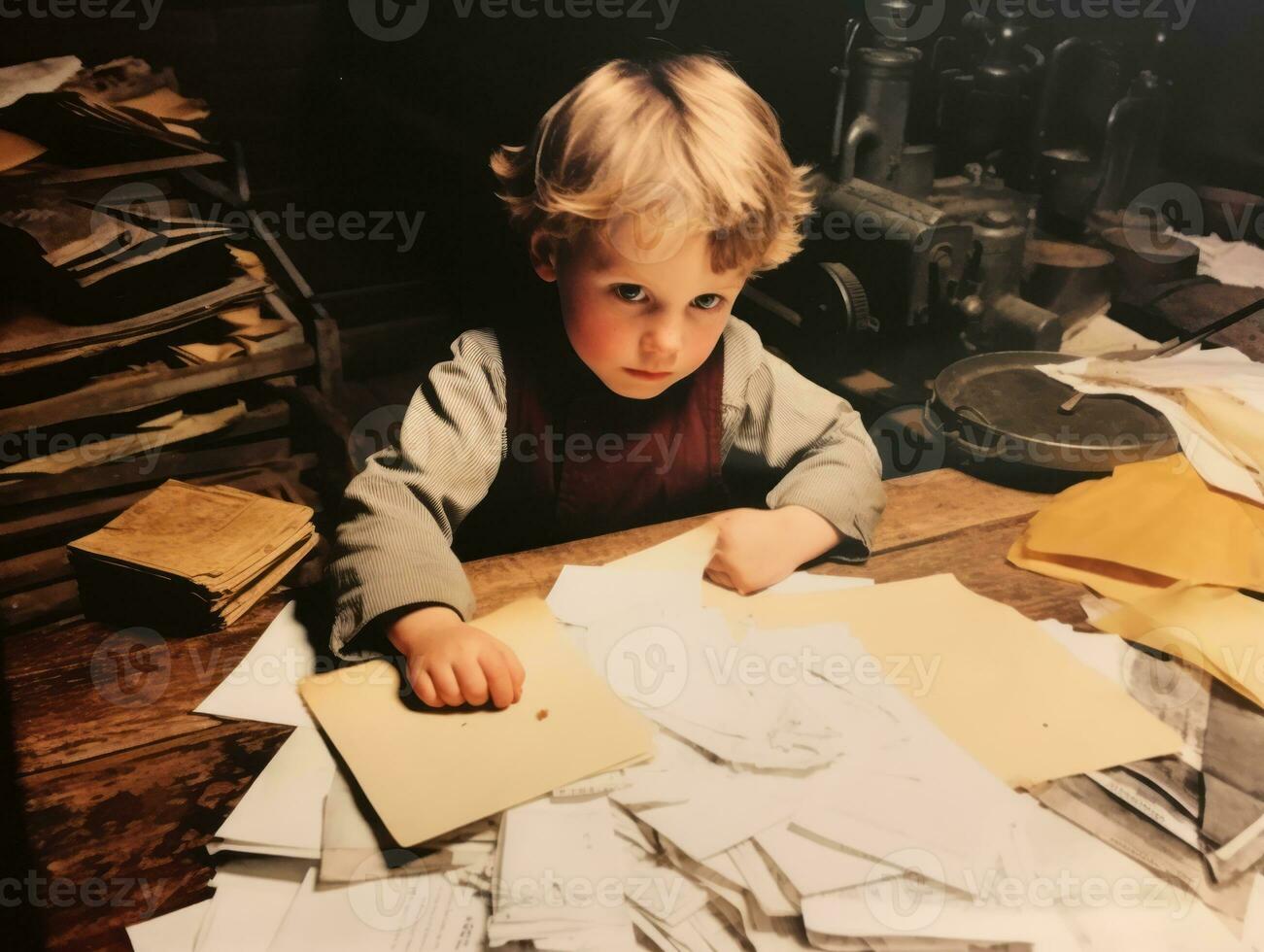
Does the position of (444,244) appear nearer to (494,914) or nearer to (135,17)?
(135,17)

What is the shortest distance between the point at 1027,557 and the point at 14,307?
1.50 meters

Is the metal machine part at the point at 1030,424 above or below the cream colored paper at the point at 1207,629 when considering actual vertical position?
above

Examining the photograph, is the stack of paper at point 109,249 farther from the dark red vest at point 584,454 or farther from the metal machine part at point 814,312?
the metal machine part at point 814,312

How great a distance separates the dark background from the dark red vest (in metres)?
0.11

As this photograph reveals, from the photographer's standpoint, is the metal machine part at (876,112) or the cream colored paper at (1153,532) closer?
the cream colored paper at (1153,532)

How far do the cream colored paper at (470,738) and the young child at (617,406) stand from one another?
3cm

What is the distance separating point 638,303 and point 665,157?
0.50ft

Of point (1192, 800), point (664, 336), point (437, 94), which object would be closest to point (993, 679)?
point (1192, 800)

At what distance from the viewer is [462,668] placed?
89cm

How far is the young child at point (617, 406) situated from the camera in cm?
98

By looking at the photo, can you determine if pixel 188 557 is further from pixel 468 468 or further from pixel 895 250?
pixel 895 250

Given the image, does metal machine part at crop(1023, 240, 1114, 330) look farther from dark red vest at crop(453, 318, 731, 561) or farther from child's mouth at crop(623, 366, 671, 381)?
child's mouth at crop(623, 366, 671, 381)

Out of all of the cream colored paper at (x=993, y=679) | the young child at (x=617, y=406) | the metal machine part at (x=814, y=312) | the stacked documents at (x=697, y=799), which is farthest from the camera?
the metal machine part at (x=814, y=312)

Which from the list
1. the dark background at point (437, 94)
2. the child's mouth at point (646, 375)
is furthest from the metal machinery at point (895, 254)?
the child's mouth at point (646, 375)
